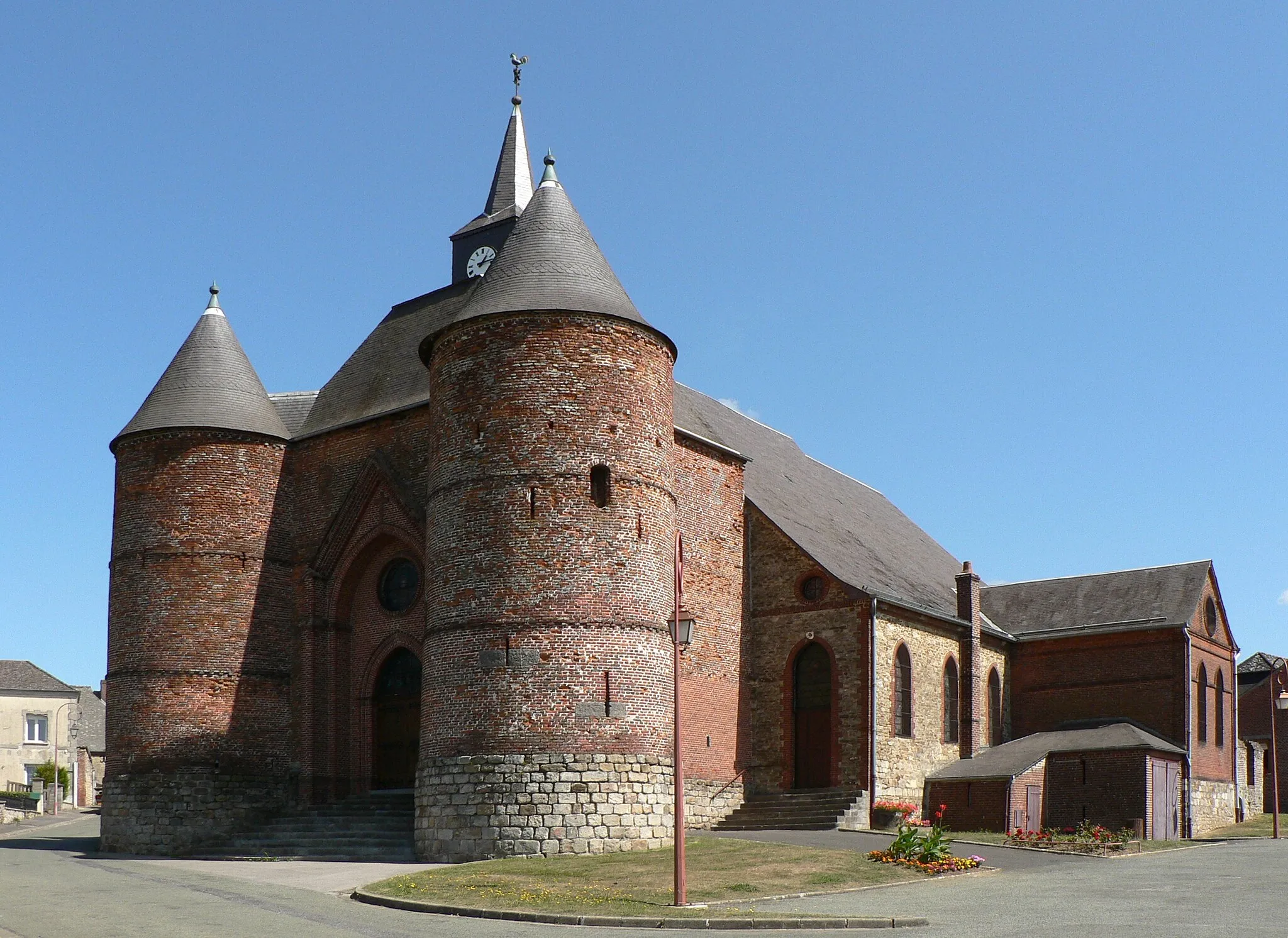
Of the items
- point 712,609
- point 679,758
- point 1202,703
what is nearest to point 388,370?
point 712,609

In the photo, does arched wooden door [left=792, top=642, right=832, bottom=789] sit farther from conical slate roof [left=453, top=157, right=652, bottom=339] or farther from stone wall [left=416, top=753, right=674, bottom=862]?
conical slate roof [left=453, top=157, right=652, bottom=339]

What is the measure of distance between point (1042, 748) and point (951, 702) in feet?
7.85

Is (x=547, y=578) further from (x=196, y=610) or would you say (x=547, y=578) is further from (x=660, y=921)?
(x=660, y=921)

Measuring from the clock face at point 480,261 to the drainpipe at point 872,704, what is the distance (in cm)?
1440

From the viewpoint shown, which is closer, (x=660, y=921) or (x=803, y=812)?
(x=660, y=921)

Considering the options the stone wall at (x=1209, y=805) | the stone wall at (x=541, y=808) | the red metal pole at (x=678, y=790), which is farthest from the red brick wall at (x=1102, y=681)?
the red metal pole at (x=678, y=790)

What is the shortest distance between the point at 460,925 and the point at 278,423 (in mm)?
18745

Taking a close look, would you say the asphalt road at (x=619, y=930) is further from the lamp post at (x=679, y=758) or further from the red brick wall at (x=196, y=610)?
the red brick wall at (x=196, y=610)

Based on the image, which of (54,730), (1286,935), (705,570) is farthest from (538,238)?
(54,730)

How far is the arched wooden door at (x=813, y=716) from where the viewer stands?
99.6ft

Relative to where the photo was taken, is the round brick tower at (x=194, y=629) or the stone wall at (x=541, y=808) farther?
the round brick tower at (x=194, y=629)

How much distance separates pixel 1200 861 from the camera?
22.8 m

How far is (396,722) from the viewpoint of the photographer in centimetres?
2944

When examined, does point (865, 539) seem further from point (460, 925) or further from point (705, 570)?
point (460, 925)
